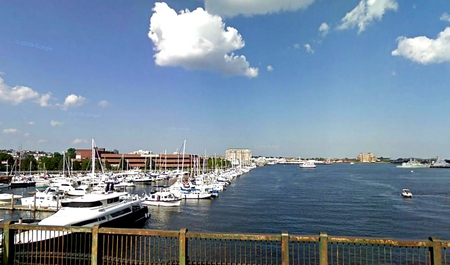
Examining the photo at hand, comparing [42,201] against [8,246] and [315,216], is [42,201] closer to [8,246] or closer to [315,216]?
[315,216]

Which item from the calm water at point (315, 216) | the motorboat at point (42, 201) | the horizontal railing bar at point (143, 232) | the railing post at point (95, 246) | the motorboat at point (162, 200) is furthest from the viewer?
the motorboat at point (162, 200)

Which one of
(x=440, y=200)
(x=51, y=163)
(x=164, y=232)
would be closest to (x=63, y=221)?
(x=164, y=232)

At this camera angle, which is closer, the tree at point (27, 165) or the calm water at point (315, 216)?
the calm water at point (315, 216)

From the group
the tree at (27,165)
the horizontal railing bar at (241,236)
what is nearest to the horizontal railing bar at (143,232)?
the horizontal railing bar at (241,236)

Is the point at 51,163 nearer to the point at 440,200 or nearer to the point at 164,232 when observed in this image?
the point at 440,200

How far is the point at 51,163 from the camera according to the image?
12838 cm

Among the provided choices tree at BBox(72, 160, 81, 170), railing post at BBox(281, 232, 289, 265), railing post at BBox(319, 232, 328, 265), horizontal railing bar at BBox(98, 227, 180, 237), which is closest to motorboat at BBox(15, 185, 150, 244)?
horizontal railing bar at BBox(98, 227, 180, 237)

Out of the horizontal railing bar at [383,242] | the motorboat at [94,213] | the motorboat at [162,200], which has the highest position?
the horizontal railing bar at [383,242]

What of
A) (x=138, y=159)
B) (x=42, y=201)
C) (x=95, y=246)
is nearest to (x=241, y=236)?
(x=95, y=246)

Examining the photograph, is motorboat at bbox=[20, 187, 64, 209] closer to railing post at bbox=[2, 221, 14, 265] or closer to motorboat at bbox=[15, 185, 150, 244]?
motorboat at bbox=[15, 185, 150, 244]

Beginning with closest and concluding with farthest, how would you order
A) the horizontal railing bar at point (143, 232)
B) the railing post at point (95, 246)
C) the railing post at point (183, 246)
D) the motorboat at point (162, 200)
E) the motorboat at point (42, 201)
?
the horizontal railing bar at point (143, 232) < the railing post at point (183, 246) < the railing post at point (95, 246) < the motorboat at point (42, 201) < the motorboat at point (162, 200)

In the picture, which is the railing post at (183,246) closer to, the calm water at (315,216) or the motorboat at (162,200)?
the calm water at (315,216)

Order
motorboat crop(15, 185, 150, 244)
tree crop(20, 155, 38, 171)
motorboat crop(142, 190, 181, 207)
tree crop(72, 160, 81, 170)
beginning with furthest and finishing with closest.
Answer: tree crop(72, 160, 81, 170) → tree crop(20, 155, 38, 171) → motorboat crop(142, 190, 181, 207) → motorboat crop(15, 185, 150, 244)

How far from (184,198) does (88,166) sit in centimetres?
8180
